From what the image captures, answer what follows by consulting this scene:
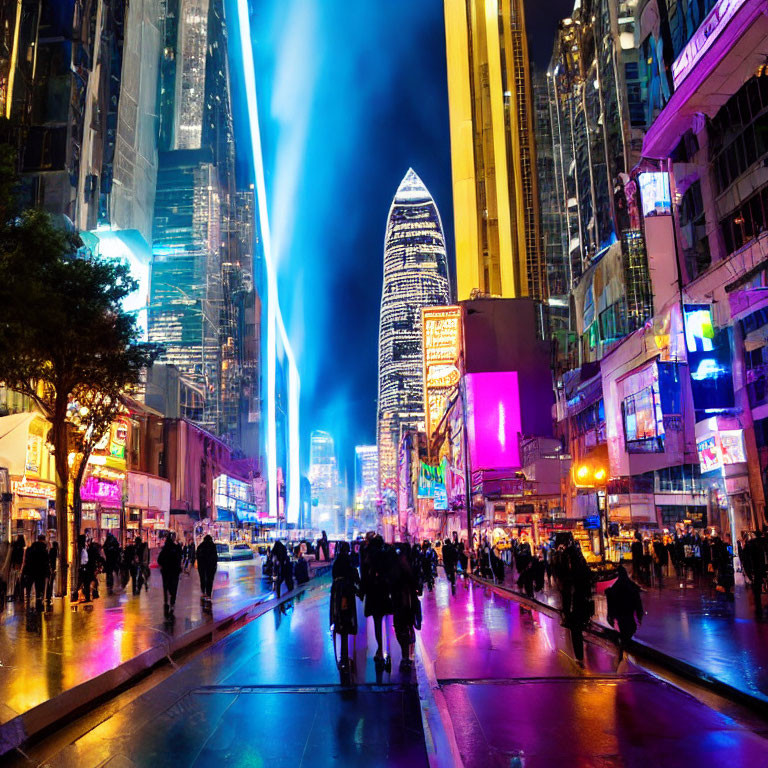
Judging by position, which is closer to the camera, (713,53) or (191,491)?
(713,53)

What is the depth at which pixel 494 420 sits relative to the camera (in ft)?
232

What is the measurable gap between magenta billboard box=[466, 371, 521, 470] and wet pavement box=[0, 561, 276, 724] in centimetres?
4730

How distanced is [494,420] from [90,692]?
63040 millimetres

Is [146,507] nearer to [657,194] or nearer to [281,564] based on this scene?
[281,564]

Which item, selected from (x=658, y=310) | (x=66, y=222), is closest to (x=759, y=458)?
(x=658, y=310)

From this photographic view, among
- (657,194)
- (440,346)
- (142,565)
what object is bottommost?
(142,565)

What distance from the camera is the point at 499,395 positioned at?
71750 millimetres

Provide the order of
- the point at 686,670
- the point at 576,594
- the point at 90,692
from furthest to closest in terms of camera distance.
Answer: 1. the point at 576,594
2. the point at 686,670
3. the point at 90,692

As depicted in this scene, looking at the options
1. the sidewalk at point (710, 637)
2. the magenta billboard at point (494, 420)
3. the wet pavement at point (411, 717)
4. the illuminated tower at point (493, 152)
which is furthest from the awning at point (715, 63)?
the illuminated tower at point (493, 152)

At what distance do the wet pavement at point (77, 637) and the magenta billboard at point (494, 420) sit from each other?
47.3m

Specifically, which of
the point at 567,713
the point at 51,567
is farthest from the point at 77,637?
the point at 567,713

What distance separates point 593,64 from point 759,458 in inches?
1610

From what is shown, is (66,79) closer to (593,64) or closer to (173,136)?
(593,64)

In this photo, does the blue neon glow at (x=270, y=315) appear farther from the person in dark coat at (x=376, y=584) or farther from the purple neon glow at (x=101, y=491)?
the person in dark coat at (x=376, y=584)
